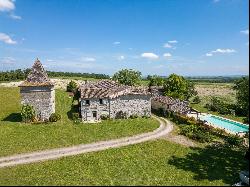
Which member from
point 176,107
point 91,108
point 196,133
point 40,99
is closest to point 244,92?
point 196,133

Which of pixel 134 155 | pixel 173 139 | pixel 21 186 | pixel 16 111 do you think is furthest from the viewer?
pixel 16 111

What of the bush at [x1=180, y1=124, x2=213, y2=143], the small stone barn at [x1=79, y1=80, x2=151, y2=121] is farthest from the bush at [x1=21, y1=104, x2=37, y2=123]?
the bush at [x1=180, y1=124, x2=213, y2=143]

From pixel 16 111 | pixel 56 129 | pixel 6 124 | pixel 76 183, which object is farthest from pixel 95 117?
pixel 76 183

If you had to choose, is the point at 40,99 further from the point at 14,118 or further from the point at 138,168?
the point at 138,168

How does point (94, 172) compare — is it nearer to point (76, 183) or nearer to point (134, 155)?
point (76, 183)

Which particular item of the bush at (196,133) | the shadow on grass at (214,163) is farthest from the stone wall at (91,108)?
the shadow on grass at (214,163)

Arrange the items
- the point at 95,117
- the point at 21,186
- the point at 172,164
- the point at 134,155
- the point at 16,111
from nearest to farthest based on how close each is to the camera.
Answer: the point at 21,186, the point at 172,164, the point at 134,155, the point at 95,117, the point at 16,111
